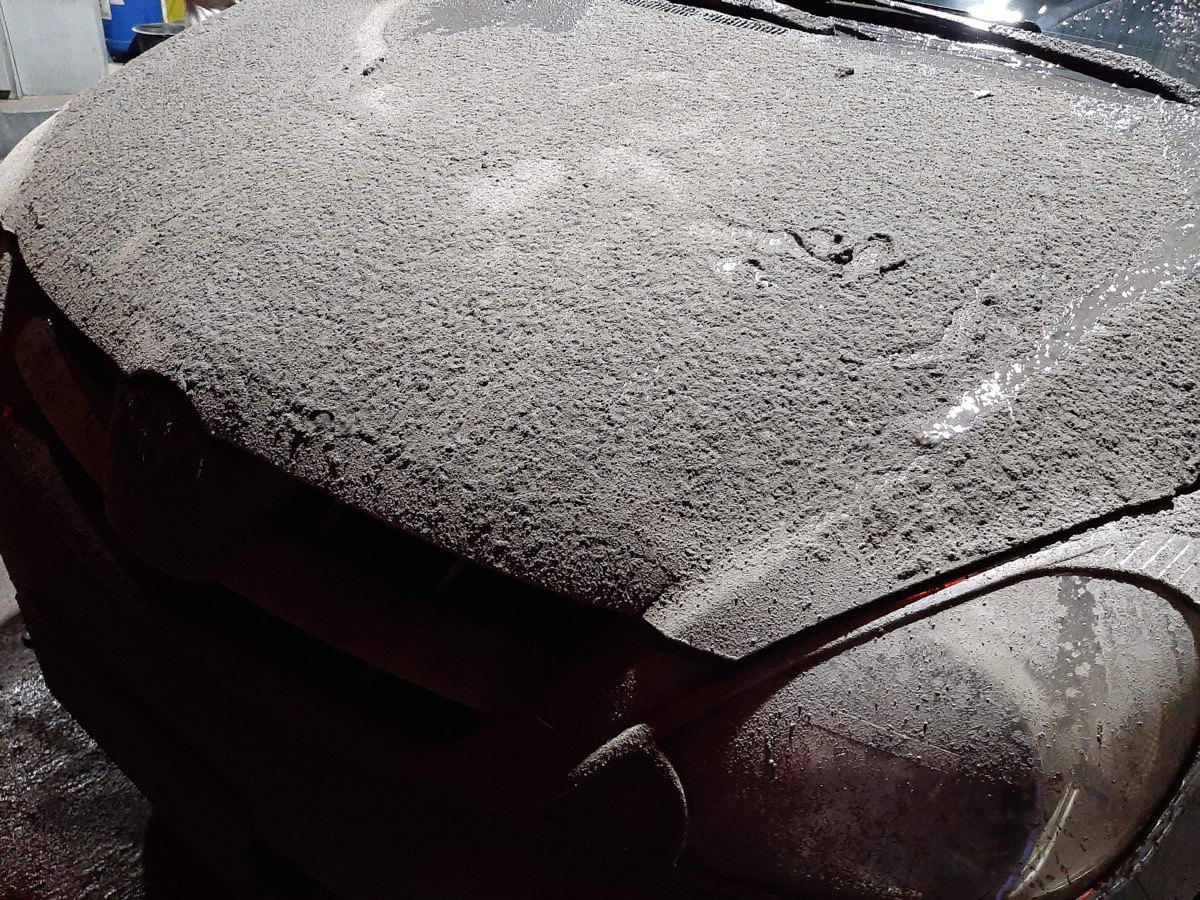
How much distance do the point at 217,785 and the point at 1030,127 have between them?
1.43m

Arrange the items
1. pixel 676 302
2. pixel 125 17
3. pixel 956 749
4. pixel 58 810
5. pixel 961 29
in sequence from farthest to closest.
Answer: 1. pixel 125 17
2. pixel 58 810
3. pixel 961 29
4. pixel 676 302
5. pixel 956 749

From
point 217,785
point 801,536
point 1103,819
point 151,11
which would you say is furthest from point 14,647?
point 151,11

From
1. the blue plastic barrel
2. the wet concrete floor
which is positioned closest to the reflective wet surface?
the wet concrete floor

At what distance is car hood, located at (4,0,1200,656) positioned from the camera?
3.19 feet

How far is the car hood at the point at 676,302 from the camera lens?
972 mm

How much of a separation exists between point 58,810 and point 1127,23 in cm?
289

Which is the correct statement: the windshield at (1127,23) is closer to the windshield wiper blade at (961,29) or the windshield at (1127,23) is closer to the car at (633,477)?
the windshield wiper blade at (961,29)

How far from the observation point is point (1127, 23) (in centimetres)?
238

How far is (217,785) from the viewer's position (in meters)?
1.35

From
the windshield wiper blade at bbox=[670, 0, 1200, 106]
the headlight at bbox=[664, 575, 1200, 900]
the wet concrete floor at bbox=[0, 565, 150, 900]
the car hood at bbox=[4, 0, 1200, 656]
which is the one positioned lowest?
the wet concrete floor at bbox=[0, 565, 150, 900]

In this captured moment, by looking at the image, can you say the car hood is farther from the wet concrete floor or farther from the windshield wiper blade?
the wet concrete floor

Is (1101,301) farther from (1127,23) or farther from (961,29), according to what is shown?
(1127,23)

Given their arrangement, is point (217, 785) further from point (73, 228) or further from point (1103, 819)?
point (1103, 819)

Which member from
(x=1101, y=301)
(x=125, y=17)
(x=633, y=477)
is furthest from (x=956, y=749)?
(x=125, y=17)
